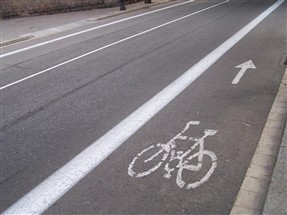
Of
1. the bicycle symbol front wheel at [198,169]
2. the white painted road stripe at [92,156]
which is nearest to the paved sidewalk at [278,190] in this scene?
the bicycle symbol front wheel at [198,169]

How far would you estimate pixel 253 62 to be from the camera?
9367 millimetres

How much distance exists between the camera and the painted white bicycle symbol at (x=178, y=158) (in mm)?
4668

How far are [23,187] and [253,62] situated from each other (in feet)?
21.8

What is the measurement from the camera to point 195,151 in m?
5.20

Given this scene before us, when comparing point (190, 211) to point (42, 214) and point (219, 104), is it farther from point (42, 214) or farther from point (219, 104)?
point (219, 104)

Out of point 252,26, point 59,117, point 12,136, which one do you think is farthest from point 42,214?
point 252,26

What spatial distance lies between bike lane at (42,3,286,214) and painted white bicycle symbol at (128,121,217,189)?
3 cm

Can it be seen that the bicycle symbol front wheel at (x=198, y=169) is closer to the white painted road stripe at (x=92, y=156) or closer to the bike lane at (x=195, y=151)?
the bike lane at (x=195, y=151)

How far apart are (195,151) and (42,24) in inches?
630

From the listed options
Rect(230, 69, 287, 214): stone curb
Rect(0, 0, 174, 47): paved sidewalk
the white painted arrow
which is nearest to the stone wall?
Rect(0, 0, 174, 47): paved sidewalk

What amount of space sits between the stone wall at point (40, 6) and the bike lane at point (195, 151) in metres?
15.7

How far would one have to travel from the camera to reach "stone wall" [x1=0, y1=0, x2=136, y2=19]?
20.8 meters

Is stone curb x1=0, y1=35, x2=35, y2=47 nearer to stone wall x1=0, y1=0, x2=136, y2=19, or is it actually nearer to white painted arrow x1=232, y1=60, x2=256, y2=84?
stone wall x1=0, y1=0, x2=136, y2=19

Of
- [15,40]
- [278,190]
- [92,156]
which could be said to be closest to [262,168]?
Answer: [278,190]
